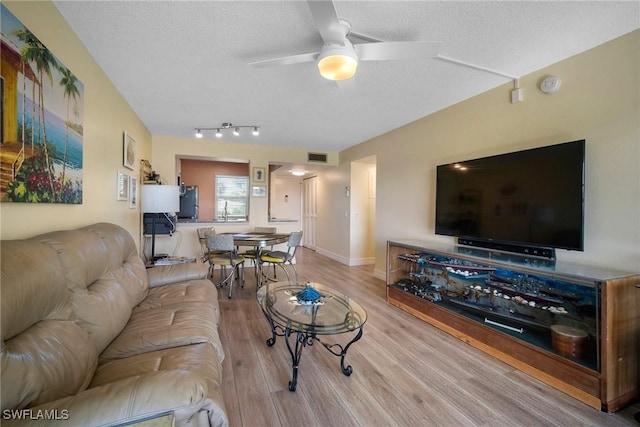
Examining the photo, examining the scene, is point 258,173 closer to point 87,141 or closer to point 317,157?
point 317,157

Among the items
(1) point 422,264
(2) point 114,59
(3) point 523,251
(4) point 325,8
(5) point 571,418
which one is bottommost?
(5) point 571,418

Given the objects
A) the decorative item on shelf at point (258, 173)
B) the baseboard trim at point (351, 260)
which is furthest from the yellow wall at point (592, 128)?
the decorative item on shelf at point (258, 173)

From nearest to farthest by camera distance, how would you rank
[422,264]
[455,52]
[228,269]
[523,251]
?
1. [455,52]
2. [523,251]
3. [422,264]
4. [228,269]

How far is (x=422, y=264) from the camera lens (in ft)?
10.3

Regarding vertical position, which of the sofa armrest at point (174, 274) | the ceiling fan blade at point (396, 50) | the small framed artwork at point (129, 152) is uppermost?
the ceiling fan blade at point (396, 50)

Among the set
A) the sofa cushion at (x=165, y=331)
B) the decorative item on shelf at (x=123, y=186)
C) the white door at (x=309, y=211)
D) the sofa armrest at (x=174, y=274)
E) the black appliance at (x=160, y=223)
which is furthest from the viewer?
the white door at (x=309, y=211)

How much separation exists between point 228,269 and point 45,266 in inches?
160

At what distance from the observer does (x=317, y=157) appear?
5645 millimetres

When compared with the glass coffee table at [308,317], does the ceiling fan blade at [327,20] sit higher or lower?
higher

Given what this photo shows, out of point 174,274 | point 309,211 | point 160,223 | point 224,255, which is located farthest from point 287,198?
point 174,274

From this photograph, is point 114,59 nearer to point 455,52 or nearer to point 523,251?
point 455,52

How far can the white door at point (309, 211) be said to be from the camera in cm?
746

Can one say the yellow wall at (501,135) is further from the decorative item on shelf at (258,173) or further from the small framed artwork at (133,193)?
the decorative item on shelf at (258,173)

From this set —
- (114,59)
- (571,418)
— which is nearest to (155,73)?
(114,59)
